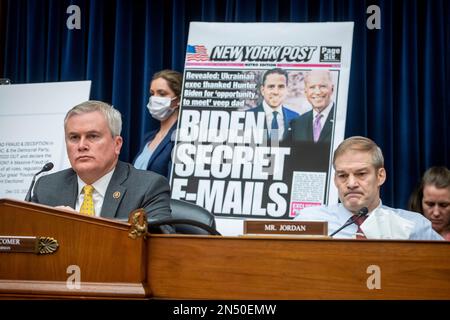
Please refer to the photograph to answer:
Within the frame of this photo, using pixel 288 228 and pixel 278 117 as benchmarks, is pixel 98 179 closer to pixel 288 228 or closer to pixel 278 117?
pixel 288 228

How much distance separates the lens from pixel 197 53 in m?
4.12

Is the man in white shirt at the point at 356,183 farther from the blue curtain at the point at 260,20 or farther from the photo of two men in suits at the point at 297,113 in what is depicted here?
the blue curtain at the point at 260,20

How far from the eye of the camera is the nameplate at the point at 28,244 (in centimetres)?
169

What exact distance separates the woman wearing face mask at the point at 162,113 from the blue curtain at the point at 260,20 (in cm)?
20

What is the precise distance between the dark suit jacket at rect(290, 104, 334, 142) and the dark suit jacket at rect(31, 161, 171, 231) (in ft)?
4.32

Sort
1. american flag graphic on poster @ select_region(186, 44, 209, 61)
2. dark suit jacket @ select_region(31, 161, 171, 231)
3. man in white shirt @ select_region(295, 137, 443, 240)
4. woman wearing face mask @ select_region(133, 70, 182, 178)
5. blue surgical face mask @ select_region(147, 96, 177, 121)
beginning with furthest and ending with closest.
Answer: blue surgical face mask @ select_region(147, 96, 177, 121)
woman wearing face mask @ select_region(133, 70, 182, 178)
american flag graphic on poster @ select_region(186, 44, 209, 61)
man in white shirt @ select_region(295, 137, 443, 240)
dark suit jacket @ select_region(31, 161, 171, 231)

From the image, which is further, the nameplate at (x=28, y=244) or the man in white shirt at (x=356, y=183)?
the man in white shirt at (x=356, y=183)

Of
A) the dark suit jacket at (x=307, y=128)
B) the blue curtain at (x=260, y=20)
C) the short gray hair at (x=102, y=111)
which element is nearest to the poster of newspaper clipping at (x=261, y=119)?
the dark suit jacket at (x=307, y=128)

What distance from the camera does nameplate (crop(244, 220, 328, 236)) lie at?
1.73 metres

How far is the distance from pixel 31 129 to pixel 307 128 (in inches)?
62.5

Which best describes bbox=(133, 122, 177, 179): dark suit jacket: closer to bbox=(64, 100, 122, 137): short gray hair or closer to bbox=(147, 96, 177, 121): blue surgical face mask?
bbox=(147, 96, 177, 121): blue surgical face mask

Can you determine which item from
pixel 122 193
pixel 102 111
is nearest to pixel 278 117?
pixel 102 111

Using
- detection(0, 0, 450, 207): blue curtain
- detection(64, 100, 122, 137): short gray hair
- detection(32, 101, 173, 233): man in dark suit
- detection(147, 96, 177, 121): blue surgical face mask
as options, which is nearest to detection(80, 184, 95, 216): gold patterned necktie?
detection(32, 101, 173, 233): man in dark suit
